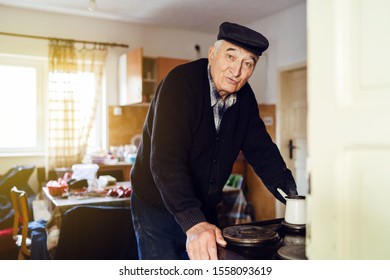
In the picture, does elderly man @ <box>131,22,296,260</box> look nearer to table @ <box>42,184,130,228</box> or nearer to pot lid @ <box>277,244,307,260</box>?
pot lid @ <box>277,244,307,260</box>

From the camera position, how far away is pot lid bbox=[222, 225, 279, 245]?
31.5 inches

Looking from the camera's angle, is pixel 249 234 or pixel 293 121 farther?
pixel 293 121

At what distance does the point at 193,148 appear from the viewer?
1.08 m

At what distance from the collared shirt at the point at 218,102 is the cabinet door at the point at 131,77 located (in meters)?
2.30

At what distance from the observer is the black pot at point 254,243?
30.3 inches

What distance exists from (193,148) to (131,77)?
8.21ft

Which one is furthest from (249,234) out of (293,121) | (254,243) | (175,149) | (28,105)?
(293,121)

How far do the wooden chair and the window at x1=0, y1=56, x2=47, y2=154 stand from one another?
52cm

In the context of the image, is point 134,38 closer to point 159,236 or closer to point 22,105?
point 22,105

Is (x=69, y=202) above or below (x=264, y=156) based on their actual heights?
below

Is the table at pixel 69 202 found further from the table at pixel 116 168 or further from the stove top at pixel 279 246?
the stove top at pixel 279 246

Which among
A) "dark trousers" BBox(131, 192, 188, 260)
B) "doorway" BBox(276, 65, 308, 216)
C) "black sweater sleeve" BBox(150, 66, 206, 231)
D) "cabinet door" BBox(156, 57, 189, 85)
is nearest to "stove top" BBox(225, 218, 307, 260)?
"black sweater sleeve" BBox(150, 66, 206, 231)
